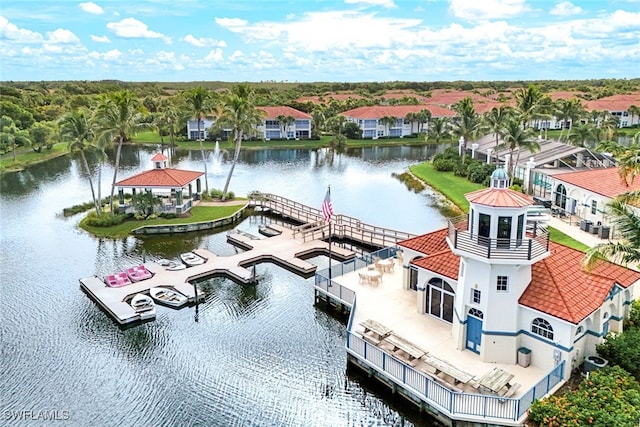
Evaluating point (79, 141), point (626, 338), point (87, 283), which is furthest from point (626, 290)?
point (79, 141)

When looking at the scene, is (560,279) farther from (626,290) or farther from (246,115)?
(246,115)

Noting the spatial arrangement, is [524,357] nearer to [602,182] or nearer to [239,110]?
[602,182]

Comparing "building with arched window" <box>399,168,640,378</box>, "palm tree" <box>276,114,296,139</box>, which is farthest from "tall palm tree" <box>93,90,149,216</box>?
"palm tree" <box>276,114,296,139</box>

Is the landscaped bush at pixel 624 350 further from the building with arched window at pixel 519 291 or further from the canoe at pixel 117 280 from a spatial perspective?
the canoe at pixel 117 280

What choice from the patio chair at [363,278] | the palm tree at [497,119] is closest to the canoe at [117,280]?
the patio chair at [363,278]

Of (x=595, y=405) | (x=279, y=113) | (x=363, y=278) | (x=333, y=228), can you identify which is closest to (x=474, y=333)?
(x=595, y=405)

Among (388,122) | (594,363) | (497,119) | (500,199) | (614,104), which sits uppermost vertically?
(614,104)

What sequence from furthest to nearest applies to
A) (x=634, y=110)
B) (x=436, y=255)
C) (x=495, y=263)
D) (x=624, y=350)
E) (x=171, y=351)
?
(x=634, y=110)
(x=436, y=255)
(x=171, y=351)
(x=624, y=350)
(x=495, y=263)
